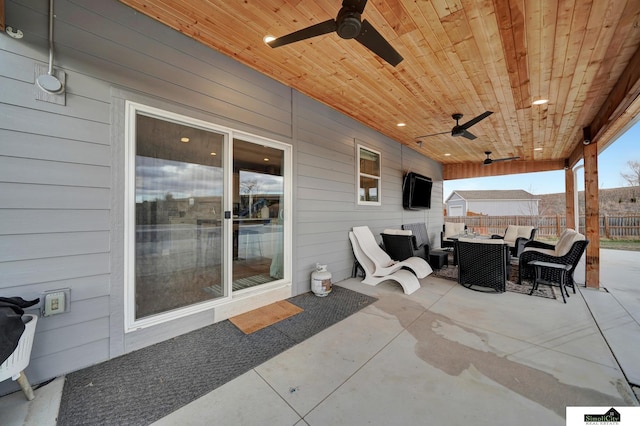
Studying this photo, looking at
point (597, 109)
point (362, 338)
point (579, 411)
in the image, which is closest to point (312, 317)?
point (362, 338)

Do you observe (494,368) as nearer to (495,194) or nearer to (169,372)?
(169,372)

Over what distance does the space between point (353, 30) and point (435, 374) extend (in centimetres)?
266

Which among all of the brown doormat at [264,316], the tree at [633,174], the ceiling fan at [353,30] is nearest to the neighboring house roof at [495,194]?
the tree at [633,174]

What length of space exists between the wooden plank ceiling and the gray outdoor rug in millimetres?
3129

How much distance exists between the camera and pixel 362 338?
246 centimetres

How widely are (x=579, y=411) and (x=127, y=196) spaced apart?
3771mm

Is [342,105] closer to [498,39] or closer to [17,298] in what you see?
[498,39]

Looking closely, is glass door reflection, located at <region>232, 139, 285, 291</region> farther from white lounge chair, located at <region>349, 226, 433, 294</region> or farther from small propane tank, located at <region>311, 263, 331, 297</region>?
white lounge chair, located at <region>349, 226, 433, 294</region>

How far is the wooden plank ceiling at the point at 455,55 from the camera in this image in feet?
6.94

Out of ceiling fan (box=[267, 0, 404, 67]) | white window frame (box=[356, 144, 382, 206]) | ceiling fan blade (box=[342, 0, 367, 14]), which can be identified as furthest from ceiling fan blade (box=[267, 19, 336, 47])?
white window frame (box=[356, 144, 382, 206])

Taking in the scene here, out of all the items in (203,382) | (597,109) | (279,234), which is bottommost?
(203,382)

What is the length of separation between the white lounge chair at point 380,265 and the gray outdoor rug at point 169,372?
166 cm

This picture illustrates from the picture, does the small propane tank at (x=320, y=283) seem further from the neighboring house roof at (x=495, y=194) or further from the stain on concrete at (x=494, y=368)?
the neighboring house roof at (x=495, y=194)

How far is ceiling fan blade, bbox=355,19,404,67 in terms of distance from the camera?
5.61ft
